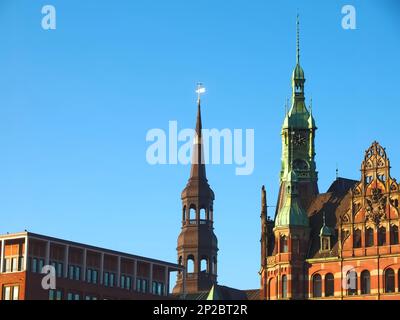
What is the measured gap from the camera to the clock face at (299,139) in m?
148

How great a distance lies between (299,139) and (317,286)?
63.2 ft

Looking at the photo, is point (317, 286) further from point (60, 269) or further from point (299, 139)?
point (60, 269)

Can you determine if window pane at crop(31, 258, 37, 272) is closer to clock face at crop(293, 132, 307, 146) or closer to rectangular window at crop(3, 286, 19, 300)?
rectangular window at crop(3, 286, 19, 300)

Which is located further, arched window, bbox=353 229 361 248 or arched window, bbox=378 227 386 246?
arched window, bbox=353 229 361 248

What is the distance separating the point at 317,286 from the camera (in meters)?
137

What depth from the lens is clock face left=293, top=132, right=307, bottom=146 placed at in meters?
148

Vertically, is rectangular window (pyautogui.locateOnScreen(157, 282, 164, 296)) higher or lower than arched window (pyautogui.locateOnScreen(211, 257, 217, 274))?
lower

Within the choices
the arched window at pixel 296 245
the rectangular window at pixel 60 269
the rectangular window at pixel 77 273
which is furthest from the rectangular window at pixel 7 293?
the arched window at pixel 296 245

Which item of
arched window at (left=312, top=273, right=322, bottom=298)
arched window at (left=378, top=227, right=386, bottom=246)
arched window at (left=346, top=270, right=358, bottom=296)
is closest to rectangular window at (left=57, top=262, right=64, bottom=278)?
arched window at (left=312, top=273, right=322, bottom=298)

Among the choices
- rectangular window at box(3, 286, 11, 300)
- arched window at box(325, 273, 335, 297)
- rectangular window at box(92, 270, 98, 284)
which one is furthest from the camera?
rectangular window at box(92, 270, 98, 284)

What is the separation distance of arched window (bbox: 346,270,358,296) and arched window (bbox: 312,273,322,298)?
3.62 m

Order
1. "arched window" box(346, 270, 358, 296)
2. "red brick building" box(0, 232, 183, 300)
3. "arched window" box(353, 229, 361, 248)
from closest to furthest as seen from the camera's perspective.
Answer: "arched window" box(346, 270, 358, 296) < "arched window" box(353, 229, 361, 248) < "red brick building" box(0, 232, 183, 300)

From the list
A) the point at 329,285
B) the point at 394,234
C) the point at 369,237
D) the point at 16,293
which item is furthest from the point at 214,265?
the point at 394,234
